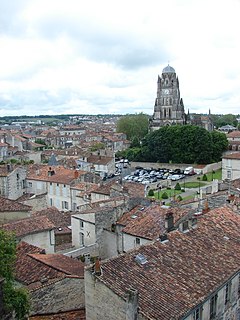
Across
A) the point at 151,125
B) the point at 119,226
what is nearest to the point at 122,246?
the point at 119,226

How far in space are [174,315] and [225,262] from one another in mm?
5356

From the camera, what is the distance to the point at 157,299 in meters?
14.8

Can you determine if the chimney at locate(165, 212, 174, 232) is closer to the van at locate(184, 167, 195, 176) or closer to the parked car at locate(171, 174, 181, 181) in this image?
the parked car at locate(171, 174, 181, 181)

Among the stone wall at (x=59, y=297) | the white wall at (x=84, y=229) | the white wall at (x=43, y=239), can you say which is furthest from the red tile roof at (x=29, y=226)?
the stone wall at (x=59, y=297)

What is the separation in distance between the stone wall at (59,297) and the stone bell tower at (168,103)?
94.0 meters

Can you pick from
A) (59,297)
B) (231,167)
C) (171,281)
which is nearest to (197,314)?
(171,281)

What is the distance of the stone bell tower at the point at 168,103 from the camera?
11112 cm

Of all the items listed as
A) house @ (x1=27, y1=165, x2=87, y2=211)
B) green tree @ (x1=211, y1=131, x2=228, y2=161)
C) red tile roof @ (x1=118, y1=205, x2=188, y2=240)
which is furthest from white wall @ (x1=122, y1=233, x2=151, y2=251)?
green tree @ (x1=211, y1=131, x2=228, y2=161)

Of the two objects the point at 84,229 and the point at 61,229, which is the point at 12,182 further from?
the point at 84,229

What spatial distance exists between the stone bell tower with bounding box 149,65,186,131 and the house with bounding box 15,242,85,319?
92841 mm

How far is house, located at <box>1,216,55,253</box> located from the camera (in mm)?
24181

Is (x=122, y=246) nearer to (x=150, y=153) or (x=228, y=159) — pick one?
(x=228, y=159)

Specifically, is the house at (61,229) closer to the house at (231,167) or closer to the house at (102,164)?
the house at (231,167)

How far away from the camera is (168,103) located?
113m
